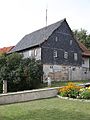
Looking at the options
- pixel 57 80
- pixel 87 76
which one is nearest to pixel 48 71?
pixel 57 80

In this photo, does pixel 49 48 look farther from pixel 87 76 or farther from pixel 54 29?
pixel 87 76

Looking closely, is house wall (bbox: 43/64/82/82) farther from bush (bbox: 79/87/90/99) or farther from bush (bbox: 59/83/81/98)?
bush (bbox: 79/87/90/99)

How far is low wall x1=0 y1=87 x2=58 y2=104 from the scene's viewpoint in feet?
69.3

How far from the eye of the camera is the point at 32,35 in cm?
5216

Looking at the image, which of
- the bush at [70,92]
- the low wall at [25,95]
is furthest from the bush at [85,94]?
the low wall at [25,95]

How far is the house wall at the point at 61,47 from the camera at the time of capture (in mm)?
45344

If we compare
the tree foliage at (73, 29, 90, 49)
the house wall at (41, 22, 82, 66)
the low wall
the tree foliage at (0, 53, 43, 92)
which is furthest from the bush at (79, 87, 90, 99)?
the tree foliage at (73, 29, 90, 49)

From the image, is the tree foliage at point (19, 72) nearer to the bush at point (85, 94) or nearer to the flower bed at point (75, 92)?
the flower bed at point (75, 92)

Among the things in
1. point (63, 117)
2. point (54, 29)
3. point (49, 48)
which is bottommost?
point (63, 117)

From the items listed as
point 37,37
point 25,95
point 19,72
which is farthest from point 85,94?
point 37,37

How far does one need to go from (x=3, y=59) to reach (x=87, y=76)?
734 inches

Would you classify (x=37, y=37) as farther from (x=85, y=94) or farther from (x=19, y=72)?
(x=85, y=94)

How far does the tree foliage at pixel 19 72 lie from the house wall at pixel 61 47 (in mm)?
5231

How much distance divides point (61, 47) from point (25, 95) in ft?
85.8
